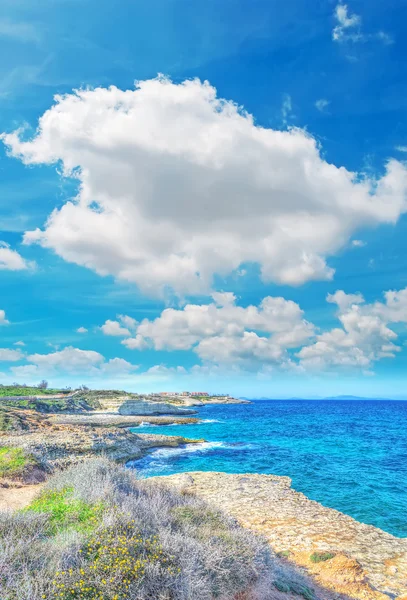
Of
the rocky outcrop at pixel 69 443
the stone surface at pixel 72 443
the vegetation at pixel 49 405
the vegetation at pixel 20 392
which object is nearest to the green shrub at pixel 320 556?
the rocky outcrop at pixel 69 443

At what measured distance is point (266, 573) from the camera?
9250mm

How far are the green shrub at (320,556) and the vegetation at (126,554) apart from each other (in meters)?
2.23

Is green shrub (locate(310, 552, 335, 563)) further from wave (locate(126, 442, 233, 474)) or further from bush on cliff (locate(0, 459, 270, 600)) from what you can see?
wave (locate(126, 442, 233, 474))

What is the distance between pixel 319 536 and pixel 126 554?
1232cm

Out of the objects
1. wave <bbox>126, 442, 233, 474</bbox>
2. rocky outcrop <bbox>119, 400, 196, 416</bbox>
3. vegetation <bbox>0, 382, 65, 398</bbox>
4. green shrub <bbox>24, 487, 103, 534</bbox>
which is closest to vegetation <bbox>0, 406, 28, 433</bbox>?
wave <bbox>126, 442, 233, 474</bbox>

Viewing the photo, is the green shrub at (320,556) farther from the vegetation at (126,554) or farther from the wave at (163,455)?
the wave at (163,455)

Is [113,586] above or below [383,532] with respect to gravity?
above

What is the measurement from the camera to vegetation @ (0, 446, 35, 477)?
19875mm

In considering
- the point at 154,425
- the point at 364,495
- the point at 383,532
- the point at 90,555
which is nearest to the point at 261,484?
the point at 364,495

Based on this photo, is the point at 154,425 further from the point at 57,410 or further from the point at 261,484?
the point at 261,484

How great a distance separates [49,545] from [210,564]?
11.0ft

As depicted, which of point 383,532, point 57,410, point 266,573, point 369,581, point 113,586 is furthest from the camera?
point 57,410

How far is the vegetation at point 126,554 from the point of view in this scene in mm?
6371

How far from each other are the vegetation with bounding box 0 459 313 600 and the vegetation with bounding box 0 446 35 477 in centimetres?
1044
